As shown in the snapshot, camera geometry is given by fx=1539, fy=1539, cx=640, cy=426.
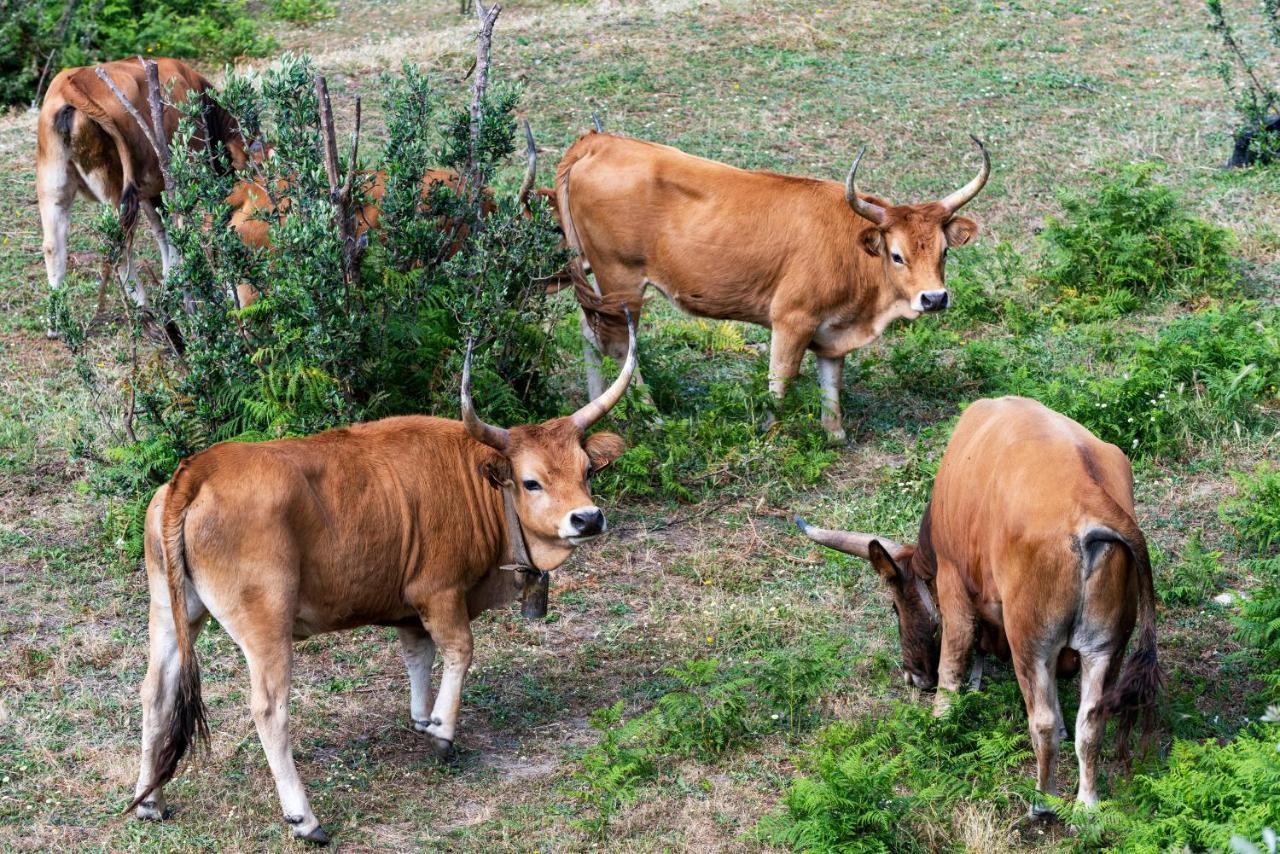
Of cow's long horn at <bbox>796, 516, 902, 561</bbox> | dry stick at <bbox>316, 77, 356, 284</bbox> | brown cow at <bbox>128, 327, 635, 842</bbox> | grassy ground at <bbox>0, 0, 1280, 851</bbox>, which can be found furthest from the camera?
dry stick at <bbox>316, 77, 356, 284</bbox>

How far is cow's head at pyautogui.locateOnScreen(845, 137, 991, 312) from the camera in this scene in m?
10.7

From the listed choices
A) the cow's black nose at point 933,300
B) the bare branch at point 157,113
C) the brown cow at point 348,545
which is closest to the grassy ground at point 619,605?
the brown cow at point 348,545

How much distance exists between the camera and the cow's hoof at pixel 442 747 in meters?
7.21

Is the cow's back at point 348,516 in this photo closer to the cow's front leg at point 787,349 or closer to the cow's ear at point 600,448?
the cow's ear at point 600,448

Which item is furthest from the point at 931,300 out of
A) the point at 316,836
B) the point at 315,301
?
the point at 316,836

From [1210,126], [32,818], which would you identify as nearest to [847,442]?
[32,818]

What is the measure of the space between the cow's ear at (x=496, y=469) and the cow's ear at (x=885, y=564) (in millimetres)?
1804

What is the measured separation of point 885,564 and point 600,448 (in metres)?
1.52

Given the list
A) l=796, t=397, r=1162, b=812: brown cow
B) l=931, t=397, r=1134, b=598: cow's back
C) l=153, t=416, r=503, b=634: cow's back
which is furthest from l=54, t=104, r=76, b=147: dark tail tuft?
l=796, t=397, r=1162, b=812: brown cow

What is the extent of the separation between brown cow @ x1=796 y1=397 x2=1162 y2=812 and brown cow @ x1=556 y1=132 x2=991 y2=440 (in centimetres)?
367

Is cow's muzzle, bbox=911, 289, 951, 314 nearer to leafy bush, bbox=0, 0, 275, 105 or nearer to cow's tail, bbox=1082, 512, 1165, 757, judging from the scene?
cow's tail, bbox=1082, 512, 1165, 757

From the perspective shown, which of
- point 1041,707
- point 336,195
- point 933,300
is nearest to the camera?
point 1041,707

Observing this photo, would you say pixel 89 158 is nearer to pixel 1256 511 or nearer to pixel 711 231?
pixel 711 231

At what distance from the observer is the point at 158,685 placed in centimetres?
670
